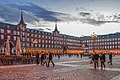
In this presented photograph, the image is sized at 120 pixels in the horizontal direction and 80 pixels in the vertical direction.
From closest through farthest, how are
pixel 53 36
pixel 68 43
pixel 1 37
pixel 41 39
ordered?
1. pixel 1 37
2. pixel 41 39
3. pixel 53 36
4. pixel 68 43

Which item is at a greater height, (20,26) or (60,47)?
(20,26)

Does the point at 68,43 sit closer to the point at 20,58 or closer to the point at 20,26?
the point at 20,26

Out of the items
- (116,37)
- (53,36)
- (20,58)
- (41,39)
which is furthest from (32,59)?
(116,37)

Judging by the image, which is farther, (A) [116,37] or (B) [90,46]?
(B) [90,46]

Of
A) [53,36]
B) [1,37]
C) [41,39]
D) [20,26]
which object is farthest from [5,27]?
[53,36]

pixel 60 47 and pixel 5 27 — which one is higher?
pixel 5 27

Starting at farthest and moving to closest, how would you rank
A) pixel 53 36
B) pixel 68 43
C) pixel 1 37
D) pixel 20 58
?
1. pixel 68 43
2. pixel 53 36
3. pixel 1 37
4. pixel 20 58

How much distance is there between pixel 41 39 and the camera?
9969cm

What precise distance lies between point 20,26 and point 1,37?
14.6 meters

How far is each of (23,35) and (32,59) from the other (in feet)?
208

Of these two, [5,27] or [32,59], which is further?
[5,27]

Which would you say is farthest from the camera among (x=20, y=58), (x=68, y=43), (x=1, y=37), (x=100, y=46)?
(x=100, y=46)

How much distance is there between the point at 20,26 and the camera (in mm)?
88000

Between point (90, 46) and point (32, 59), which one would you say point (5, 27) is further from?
point (90, 46)
